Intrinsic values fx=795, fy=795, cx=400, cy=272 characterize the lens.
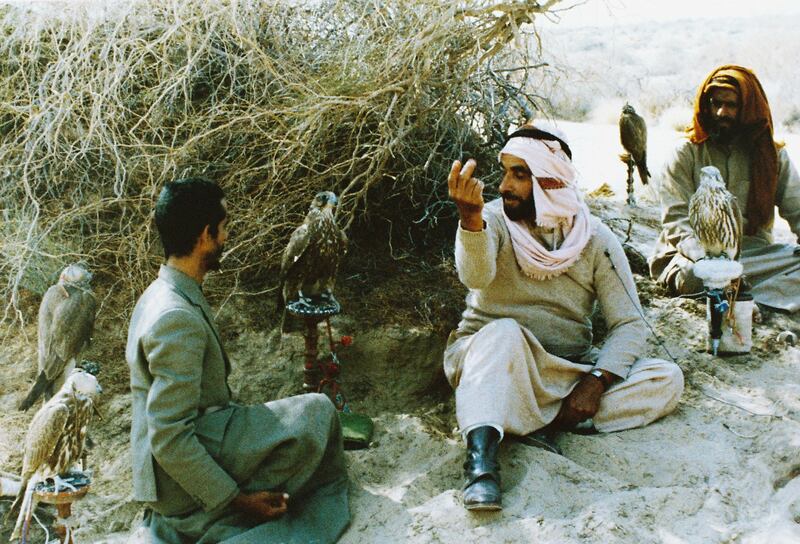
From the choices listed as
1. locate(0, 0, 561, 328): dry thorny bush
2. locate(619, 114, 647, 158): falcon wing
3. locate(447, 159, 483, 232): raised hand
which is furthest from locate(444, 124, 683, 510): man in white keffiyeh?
locate(619, 114, 647, 158): falcon wing

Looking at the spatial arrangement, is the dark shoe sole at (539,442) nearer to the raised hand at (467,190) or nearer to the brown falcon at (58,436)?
the raised hand at (467,190)

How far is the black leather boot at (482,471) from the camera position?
292 centimetres

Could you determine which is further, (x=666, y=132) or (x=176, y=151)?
(x=666, y=132)

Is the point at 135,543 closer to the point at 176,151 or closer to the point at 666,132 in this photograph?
the point at 176,151

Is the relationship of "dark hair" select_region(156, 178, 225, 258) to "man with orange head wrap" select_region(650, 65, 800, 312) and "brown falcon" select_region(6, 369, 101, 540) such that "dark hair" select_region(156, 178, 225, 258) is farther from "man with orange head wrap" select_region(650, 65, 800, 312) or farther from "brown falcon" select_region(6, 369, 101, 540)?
"man with orange head wrap" select_region(650, 65, 800, 312)

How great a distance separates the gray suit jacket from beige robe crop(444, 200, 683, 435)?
42.1 inches

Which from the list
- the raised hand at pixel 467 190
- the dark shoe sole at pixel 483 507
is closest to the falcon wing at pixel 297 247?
the raised hand at pixel 467 190

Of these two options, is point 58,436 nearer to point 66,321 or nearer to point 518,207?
point 66,321

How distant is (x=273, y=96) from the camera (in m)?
4.96

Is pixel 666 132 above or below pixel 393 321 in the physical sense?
below

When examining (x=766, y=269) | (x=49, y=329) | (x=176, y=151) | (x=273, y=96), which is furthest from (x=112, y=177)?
(x=766, y=269)

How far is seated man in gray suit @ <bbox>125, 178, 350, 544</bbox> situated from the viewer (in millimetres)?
2654

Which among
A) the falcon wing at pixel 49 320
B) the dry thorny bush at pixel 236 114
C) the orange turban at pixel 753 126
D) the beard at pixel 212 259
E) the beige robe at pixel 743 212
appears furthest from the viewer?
the beige robe at pixel 743 212

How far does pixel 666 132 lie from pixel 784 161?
29.1 ft
